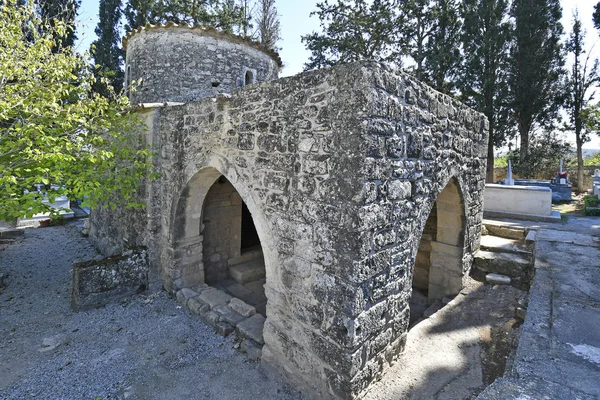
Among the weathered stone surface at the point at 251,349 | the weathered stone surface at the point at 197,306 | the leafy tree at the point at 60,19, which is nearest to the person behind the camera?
the weathered stone surface at the point at 251,349

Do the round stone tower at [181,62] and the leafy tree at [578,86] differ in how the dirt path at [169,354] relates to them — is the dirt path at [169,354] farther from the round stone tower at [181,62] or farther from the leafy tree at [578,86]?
the leafy tree at [578,86]

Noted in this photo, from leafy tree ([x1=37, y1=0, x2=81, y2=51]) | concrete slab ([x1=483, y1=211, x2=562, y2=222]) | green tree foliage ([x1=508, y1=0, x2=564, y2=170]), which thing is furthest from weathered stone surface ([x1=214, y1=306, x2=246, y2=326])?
green tree foliage ([x1=508, y1=0, x2=564, y2=170])

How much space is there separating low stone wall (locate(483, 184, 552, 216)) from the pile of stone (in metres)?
6.70

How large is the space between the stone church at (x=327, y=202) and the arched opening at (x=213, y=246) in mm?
33

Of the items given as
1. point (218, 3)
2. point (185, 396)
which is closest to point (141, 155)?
point (185, 396)

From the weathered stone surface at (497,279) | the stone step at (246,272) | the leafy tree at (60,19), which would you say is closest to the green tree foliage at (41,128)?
the leafy tree at (60,19)

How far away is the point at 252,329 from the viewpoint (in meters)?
3.76

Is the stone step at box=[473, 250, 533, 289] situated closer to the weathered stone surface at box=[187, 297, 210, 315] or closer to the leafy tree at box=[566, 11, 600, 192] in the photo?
the weathered stone surface at box=[187, 297, 210, 315]

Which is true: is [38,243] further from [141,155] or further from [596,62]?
[596,62]

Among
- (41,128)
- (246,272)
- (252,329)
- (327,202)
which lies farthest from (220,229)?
(327,202)

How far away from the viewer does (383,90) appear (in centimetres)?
254

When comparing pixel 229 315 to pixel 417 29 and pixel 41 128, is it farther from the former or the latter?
pixel 417 29

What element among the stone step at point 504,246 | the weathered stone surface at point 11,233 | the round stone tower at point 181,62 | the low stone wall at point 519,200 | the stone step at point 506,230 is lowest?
the weathered stone surface at point 11,233

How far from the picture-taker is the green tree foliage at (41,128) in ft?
12.0
